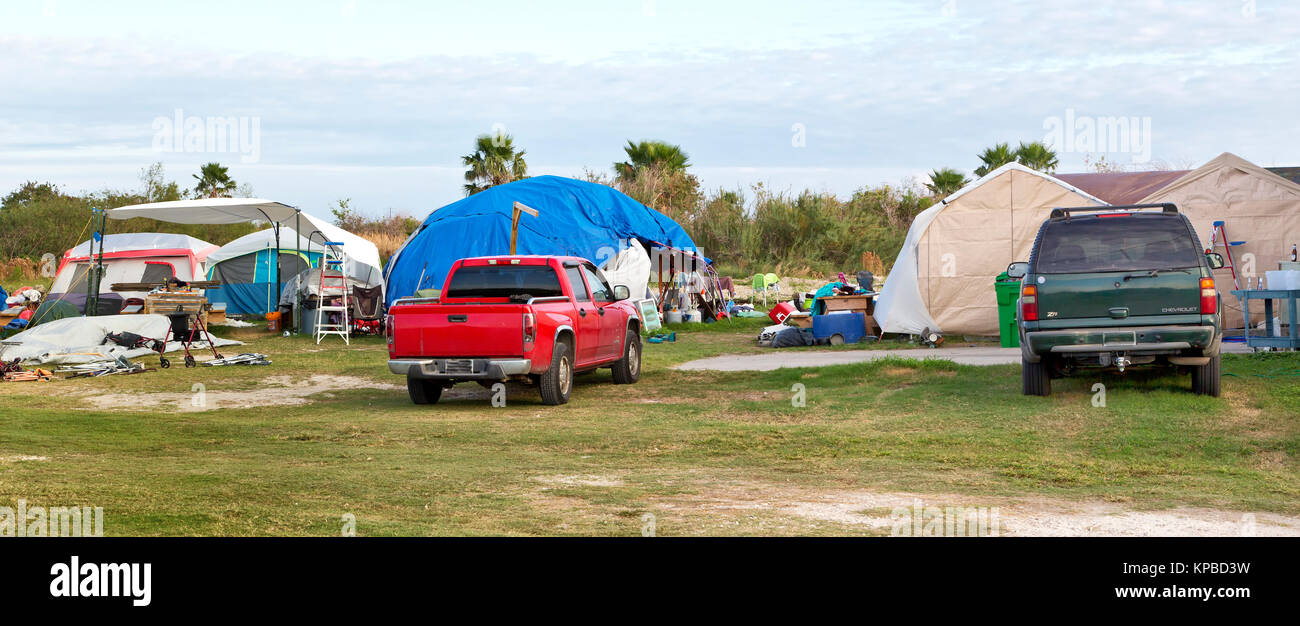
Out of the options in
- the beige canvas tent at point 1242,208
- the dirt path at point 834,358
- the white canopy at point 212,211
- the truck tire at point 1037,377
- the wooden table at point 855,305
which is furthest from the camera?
the white canopy at point 212,211

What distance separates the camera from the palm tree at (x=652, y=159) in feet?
154

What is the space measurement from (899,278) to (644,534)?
15863 mm

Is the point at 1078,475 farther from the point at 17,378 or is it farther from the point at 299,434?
the point at 17,378

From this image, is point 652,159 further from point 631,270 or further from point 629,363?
point 629,363

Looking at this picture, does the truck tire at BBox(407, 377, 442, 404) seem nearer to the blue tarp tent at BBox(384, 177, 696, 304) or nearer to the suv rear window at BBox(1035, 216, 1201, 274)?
the suv rear window at BBox(1035, 216, 1201, 274)

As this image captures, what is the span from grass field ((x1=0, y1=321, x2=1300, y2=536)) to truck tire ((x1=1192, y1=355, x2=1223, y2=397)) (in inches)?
7.7

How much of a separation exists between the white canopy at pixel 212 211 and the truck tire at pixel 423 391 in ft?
38.5

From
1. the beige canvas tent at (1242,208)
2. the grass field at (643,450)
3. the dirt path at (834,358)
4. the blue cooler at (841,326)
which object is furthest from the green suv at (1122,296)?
the blue cooler at (841,326)

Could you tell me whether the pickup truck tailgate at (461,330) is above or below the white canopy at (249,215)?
below

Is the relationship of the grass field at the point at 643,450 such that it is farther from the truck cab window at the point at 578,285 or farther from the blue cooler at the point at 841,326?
the blue cooler at the point at 841,326

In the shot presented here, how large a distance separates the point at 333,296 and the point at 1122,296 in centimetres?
1863

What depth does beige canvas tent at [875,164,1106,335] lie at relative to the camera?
2086cm

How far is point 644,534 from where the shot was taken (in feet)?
20.5

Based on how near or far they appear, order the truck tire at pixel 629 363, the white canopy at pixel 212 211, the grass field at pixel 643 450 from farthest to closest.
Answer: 1. the white canopy at pixel 212 211
2. the truck tire at pixel 629 363
3. the grass field at pixel 643 450
